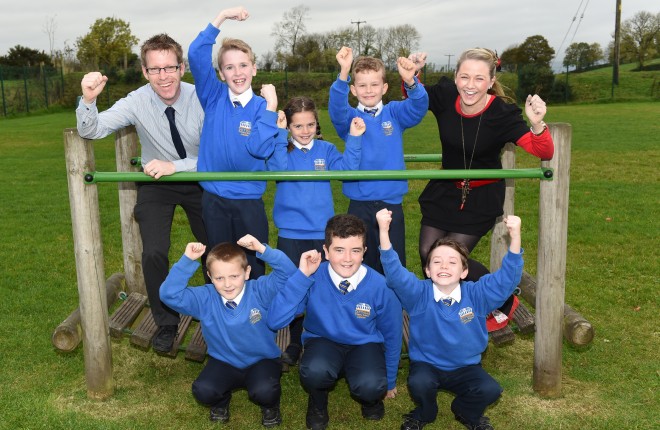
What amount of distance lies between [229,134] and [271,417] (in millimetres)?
1624

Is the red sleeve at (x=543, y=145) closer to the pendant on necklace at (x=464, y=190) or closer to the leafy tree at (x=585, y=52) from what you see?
the pendant on necklace at (x=464, y=190)

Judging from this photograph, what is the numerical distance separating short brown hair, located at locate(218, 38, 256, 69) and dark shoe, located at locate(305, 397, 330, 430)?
2006 mm

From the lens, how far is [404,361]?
4473 millimetres

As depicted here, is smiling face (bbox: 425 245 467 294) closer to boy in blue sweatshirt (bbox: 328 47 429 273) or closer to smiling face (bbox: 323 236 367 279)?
smiling face (bbox: 323 236 367 279)

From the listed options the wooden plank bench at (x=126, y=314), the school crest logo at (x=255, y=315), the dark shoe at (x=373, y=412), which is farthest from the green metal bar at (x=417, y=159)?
the dark shoe at (x=373, y=412)

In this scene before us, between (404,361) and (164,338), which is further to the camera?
(404,361)

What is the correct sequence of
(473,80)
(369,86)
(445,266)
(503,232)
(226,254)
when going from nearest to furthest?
(445,266) < (226,254) < (473,80) < (369,86) < (503,232)

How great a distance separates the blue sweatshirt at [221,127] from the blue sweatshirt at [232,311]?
599 millimetres

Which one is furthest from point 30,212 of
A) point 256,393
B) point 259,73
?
point 259,73

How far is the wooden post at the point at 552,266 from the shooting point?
3.64 meters

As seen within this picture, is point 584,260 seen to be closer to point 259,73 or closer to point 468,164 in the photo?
point 468,164

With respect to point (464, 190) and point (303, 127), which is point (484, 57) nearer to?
point (464, 190)

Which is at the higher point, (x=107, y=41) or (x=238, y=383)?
(x=107, y=41)

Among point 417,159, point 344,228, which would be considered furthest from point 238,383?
point 417,159
